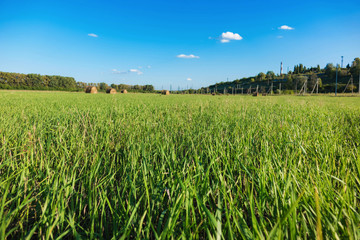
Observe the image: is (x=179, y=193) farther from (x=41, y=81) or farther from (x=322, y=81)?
(x=322, y=81)

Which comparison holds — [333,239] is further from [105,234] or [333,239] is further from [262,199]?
[105,234]

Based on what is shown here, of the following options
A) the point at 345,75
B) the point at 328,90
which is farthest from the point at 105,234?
the point at 345,75

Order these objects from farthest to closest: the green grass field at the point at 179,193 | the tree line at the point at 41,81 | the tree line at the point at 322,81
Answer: the tree line at the point at 41,81
the tree line at the point at 322,81
the green grass field at the point at 179,193

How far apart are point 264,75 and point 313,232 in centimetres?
11902

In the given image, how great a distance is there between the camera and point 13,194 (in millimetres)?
917

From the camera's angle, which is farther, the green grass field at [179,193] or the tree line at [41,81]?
the tree line at [41,81]

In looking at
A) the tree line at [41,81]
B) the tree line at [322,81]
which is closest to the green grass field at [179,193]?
the tree line at [322,81]

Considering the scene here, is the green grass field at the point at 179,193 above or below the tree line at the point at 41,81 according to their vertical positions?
below

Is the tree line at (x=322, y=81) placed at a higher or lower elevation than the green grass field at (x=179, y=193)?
higher

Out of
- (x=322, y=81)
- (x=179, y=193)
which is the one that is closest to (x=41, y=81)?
(x=179, y=193)

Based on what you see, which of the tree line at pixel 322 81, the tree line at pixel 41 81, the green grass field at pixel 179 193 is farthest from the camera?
the tree line at pixel 41 81

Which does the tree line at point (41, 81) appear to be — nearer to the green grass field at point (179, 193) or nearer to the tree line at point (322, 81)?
the tree line at point (322, 81)

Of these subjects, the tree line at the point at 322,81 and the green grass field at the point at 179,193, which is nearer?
the green grass field at the point at 179,193

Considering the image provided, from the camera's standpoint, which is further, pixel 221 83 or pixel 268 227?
pixel 221 83
